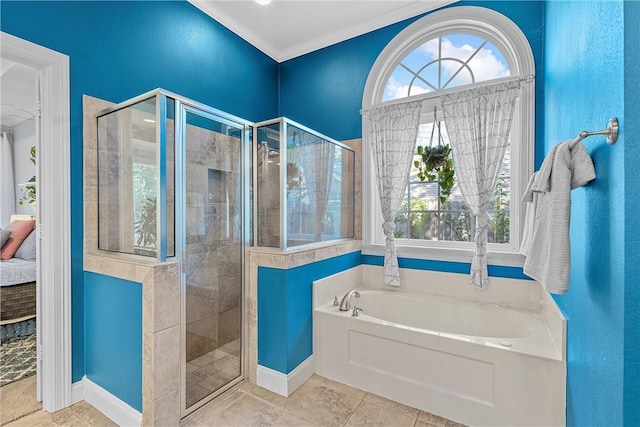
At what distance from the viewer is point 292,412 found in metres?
1.83

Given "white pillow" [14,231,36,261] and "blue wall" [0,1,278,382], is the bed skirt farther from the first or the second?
"blue wall" [0,1,278,382]

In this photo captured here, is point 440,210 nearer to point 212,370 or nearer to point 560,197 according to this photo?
point 560,197

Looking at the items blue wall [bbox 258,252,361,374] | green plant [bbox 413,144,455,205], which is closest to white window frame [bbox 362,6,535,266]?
green plant [bbox 413,144,455,205]

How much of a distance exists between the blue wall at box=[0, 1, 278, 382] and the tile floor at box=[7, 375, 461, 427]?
255mm

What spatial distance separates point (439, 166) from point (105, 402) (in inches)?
117

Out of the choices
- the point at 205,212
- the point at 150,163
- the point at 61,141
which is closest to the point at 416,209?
the point at 205,212

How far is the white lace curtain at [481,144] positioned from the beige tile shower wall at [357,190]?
875 mm

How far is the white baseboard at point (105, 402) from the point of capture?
1.65 metres

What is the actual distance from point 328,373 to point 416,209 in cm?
163

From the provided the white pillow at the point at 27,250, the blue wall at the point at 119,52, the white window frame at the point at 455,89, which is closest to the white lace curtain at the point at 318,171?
the white window frame at the point at 455,89

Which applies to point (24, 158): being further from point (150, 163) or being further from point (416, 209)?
point (416, 209)

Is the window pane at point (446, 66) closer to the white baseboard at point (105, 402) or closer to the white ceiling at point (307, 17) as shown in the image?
the white ceiling at point (307, 17)

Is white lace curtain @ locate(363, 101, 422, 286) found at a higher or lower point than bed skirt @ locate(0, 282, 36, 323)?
higher

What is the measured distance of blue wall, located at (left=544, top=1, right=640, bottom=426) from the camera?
2.76ft
